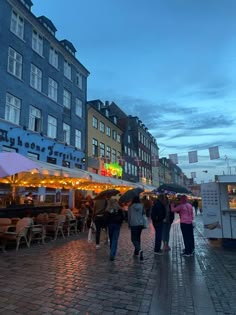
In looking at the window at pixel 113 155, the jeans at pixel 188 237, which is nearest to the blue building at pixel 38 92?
the window at pixel 113 155

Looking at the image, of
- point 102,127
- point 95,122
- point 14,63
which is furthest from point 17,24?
point 102,127

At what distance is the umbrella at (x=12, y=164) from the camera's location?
28.5 ft

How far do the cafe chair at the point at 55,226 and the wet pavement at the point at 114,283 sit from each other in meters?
2.48

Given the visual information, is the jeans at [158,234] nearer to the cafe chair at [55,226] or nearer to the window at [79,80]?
the cafe chair at [55,226]

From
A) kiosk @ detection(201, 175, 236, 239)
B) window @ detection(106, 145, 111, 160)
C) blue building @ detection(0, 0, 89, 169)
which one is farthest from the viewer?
window @ detection(106, 145, 111, 160)

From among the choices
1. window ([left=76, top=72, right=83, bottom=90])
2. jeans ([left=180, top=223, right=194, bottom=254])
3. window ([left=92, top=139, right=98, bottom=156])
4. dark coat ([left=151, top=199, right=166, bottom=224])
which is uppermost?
window ([left=76, top=72, right=83, bottom=90])

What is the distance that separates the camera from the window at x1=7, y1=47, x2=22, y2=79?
766 inches

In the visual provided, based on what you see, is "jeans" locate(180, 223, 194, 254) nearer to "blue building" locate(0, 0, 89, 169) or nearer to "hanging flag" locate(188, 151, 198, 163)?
"blue building" locate(0, 0, 89, 169)

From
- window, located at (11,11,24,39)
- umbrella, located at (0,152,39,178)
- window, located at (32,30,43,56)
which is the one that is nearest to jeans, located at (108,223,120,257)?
umbrella, located at (0,152,39,178)

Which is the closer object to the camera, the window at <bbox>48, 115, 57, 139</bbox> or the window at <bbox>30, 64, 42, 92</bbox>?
the window at <bbox>30, 64, 42, 92</bbox>

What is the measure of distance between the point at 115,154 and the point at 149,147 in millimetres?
24226

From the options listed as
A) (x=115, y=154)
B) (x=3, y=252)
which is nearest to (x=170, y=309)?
(x=3, y=252)

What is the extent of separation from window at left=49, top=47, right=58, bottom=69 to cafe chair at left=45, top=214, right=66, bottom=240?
16519 mm

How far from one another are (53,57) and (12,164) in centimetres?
1837
